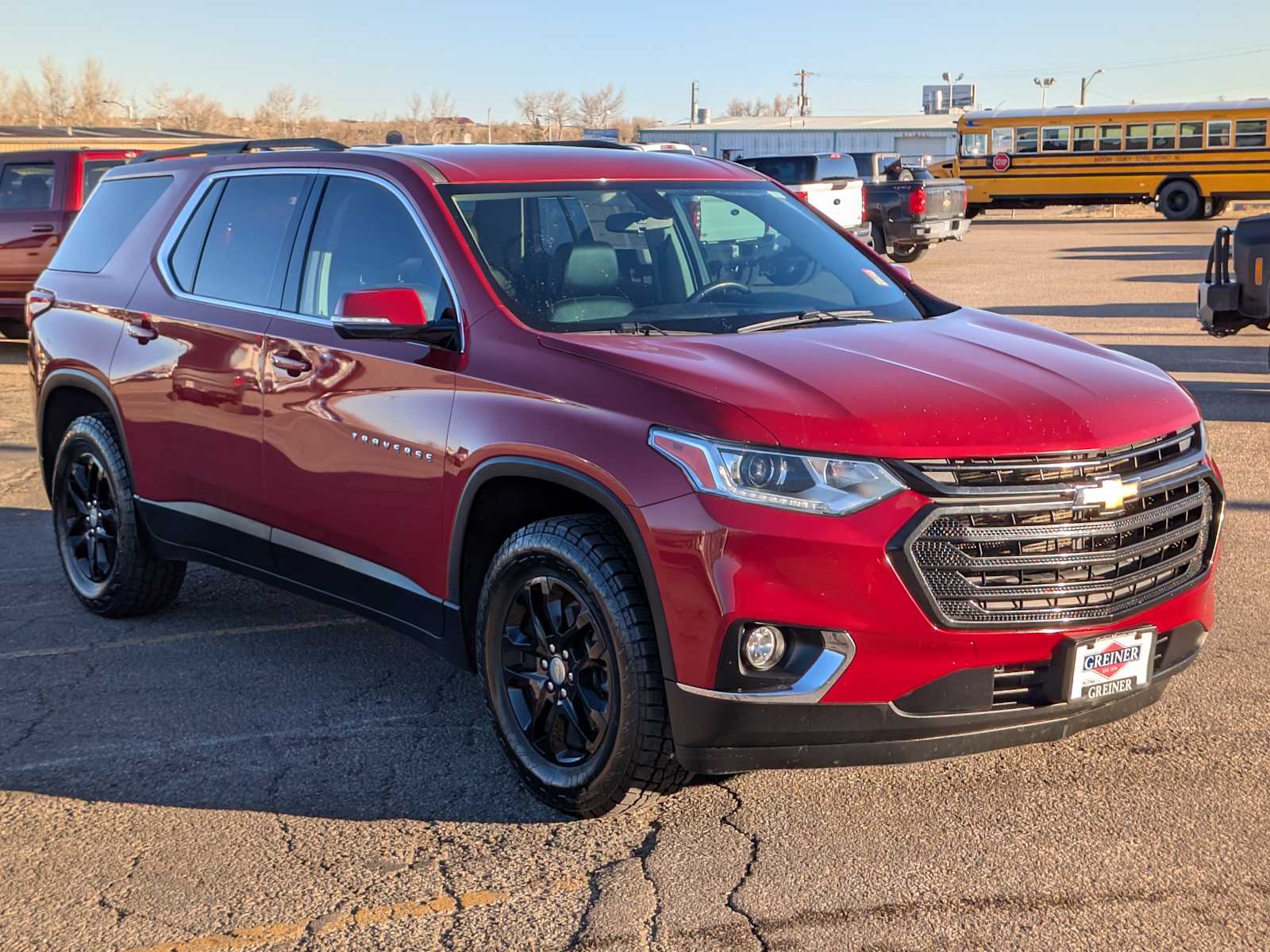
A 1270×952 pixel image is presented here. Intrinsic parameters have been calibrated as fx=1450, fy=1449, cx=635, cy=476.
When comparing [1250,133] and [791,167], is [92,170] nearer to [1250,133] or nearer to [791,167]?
[791,167]

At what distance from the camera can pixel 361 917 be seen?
354cm

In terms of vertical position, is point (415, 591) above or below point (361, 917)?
above

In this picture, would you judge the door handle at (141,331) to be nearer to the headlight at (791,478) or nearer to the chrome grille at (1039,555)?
the headlight at (791,478)

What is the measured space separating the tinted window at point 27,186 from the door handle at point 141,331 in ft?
32.8

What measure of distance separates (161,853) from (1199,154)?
3864cm

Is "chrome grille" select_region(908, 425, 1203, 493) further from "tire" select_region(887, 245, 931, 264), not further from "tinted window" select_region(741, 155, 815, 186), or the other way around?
"tire" select_region(887, 245, 931, 264)

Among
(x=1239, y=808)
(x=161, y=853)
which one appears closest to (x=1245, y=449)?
(x=1239, y=808)

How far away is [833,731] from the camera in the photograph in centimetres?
361

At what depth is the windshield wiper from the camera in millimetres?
4480

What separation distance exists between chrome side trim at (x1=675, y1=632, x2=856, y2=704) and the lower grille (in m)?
0.23

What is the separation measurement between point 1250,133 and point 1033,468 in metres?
37.6

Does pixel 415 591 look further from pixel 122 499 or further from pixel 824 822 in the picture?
pixel 122 499

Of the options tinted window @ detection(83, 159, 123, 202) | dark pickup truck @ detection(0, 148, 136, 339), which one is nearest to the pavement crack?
dark pickup truck @ detection(0, 148, 136, 339)

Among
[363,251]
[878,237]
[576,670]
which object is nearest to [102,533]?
[363,251]
